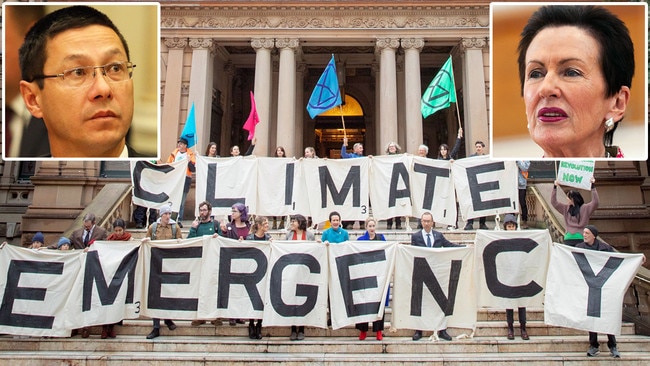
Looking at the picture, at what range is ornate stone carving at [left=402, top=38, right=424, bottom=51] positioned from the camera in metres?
20.9

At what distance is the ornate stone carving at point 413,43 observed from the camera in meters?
20.9

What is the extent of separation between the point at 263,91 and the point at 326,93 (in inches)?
230

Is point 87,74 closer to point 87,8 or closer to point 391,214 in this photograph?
point 87,8

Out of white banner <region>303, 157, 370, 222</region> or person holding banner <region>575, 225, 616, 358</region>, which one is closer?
person holding banner <region>575, 225, 616, 358</region>

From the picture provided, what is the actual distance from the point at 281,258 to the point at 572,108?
5.24 meters

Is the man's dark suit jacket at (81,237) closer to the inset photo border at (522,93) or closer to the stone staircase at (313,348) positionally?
the stone staircase at (313,348)

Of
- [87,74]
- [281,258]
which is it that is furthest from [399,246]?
[87,74]

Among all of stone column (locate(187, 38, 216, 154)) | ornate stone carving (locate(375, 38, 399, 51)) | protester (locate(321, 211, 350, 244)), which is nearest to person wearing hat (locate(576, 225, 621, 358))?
protester (locate(321, 211, 350, 244))

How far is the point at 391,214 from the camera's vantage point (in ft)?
Answer: 39.0

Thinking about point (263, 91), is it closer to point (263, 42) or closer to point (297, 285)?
point (263, 42)

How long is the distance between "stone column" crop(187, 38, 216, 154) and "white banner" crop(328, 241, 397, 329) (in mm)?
12622

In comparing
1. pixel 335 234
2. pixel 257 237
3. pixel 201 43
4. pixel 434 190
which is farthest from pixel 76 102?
pixel 201 43

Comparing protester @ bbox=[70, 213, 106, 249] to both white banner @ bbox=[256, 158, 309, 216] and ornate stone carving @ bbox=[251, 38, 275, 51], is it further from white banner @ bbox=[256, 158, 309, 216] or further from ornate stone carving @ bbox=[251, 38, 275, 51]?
ornate stone carving @ bbox=[251, 38, 275, 51]

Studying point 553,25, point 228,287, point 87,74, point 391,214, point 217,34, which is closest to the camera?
point 87,74
